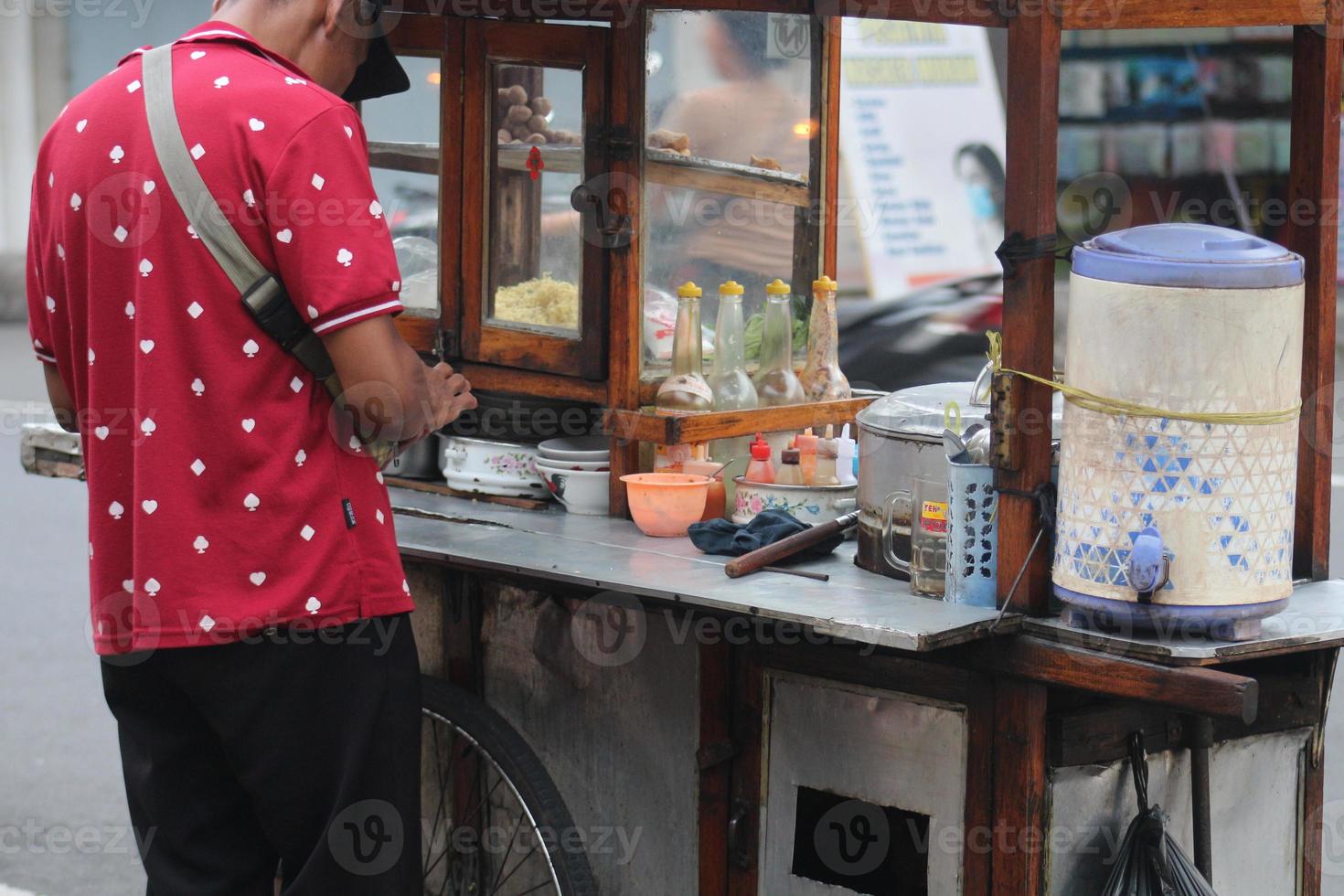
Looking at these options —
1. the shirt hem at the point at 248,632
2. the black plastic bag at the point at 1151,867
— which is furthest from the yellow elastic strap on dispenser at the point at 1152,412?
the shirt hem at the point at 248,632

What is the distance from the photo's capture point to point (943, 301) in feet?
32.8

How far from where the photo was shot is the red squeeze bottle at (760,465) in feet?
10.2

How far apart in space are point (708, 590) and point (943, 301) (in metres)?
7.67

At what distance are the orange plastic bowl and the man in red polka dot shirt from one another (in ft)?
2.49

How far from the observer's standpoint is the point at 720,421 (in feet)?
10.3

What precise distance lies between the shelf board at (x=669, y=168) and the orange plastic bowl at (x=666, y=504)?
629 millimetres

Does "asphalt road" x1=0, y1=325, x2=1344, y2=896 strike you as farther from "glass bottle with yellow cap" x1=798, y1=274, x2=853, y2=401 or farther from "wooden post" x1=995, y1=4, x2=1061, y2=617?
"wooden post" x1=995, y1=4, x2=1061, y2=617

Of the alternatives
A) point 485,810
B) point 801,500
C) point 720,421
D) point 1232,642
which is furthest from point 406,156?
point 1232,642

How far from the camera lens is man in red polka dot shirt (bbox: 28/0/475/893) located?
2104mm

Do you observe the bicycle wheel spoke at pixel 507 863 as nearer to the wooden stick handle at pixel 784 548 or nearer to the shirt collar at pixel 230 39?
the wooden stick handle at pixel 784 548

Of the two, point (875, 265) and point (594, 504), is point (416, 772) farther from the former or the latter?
point (875, 265)

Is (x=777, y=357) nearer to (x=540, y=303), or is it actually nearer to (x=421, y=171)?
(x=540, y=303)

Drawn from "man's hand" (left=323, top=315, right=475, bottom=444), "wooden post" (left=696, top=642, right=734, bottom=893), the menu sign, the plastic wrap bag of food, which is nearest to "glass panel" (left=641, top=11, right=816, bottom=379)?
the plastic wrap bag of food

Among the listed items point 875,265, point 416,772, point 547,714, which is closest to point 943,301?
point 875,265
